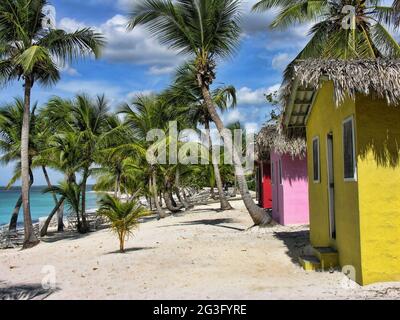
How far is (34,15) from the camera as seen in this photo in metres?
15.0

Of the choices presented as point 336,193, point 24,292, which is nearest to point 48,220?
point 24,292

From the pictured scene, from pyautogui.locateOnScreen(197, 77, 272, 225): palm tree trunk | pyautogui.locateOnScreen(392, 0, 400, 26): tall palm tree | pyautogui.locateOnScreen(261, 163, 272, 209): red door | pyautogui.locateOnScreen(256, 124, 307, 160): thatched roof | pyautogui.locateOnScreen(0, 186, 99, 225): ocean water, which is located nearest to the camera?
pyautogui.locateOnScreen(392, 0, 400, 26): tall palm tree

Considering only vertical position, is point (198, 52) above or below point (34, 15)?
below

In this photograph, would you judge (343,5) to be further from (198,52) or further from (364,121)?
(364,121)

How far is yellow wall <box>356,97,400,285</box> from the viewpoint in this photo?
6578 mm

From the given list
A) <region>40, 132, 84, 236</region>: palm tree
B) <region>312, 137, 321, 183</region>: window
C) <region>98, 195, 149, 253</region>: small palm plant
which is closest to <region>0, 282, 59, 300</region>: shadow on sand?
<region>98, 195, 149, 253</region>: small palm plant

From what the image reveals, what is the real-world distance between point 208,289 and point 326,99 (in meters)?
4.09

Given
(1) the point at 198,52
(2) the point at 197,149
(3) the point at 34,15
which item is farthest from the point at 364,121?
(2) the point at 197,149

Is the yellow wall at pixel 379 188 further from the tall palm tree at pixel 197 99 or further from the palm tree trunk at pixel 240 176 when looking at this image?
the tall palm tree at pixel 197 99

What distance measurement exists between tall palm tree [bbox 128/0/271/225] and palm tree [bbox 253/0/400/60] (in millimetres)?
1595

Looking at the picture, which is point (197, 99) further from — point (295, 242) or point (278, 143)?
point (295, 242)

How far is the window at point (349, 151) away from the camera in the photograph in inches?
274

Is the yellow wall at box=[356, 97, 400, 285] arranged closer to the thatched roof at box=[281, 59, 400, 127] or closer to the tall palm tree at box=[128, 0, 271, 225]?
the thatched roof at box=[281, 59, 400, 127]
